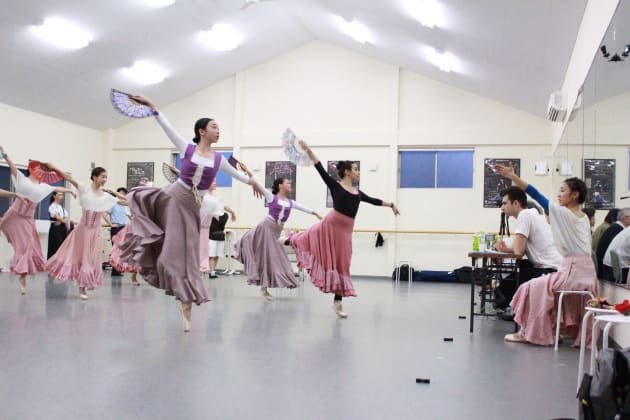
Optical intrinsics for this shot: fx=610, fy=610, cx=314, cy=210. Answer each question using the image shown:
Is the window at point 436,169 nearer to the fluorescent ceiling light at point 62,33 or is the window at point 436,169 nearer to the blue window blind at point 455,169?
the blue window blind at point 455,169

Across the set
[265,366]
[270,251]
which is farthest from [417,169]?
[265,366]

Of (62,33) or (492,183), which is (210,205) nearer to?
(62,33)

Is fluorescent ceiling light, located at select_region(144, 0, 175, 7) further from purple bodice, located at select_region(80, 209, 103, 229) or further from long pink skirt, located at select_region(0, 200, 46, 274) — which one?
purple bodice, located at select_region(80, 209, 103, 229)

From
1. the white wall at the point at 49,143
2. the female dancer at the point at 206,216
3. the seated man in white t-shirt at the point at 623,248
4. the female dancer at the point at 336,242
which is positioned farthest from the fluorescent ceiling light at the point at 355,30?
the seated man in white t-shirt at the point at 623,248

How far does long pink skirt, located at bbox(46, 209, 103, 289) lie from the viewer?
6.63 meters

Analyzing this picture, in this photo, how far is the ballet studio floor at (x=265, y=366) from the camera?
2.53 metres

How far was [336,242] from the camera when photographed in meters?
5.79

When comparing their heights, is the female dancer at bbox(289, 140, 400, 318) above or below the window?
below

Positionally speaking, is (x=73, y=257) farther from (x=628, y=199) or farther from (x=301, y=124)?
(x=301, y=124)

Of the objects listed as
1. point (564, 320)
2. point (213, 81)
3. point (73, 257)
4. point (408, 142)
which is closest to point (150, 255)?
point (73, 257)

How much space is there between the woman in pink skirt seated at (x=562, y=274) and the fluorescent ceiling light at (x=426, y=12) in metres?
4.41

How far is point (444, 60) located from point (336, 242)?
583 cm

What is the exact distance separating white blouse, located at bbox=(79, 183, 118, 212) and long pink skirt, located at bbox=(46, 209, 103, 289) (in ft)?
0.38

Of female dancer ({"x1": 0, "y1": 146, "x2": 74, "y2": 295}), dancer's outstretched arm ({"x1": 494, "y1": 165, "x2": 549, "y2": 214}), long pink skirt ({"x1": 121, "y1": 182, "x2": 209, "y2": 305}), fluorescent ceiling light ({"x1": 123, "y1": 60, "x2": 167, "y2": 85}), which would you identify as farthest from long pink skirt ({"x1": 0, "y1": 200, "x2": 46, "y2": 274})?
dancer's outstretched arm ({"x1": 494, "y1": 165, "x2": 549, "y2": 214})
